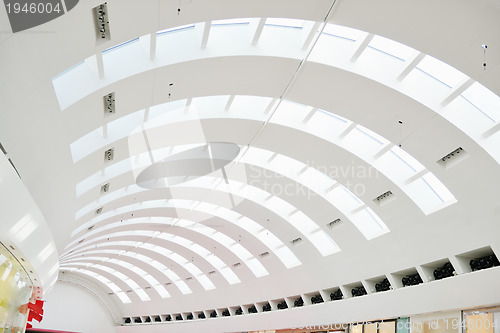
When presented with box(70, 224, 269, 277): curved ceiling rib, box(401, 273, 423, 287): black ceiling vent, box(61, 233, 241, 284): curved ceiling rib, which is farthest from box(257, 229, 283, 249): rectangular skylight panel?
box(401, 273, 423, 287): black ceiling vent

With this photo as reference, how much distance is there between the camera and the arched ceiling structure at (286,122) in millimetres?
12367

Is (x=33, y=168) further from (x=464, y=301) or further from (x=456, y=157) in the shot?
(x=464, y=301)

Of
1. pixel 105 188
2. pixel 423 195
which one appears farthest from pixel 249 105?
pixel 105 188

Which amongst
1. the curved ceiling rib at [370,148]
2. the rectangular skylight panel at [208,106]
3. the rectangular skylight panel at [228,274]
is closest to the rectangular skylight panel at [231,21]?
the rectangular skylight panel at [208,106]

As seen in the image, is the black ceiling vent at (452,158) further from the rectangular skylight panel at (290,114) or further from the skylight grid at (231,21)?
the skylight grid at (231,21)

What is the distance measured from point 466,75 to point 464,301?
9.56 m

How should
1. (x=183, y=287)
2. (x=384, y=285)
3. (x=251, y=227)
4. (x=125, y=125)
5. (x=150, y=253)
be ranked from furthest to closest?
(x=183, y=287), (x=150, y=253), (x=251, y=227), (x=384, y=285), (x=125, y=125)

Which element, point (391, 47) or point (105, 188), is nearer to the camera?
point (391, 47)

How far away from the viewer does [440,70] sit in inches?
612

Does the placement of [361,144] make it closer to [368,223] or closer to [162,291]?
[368,223]

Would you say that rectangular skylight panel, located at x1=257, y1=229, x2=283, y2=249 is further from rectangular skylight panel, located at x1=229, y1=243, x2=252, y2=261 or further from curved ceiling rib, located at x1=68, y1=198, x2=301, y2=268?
rectangular skylight panel, located at x1=229, y1=243, x2=252, y2=261

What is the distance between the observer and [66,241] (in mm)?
28141

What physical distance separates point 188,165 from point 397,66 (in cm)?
1147

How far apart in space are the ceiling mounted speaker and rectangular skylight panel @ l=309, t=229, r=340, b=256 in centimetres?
696
